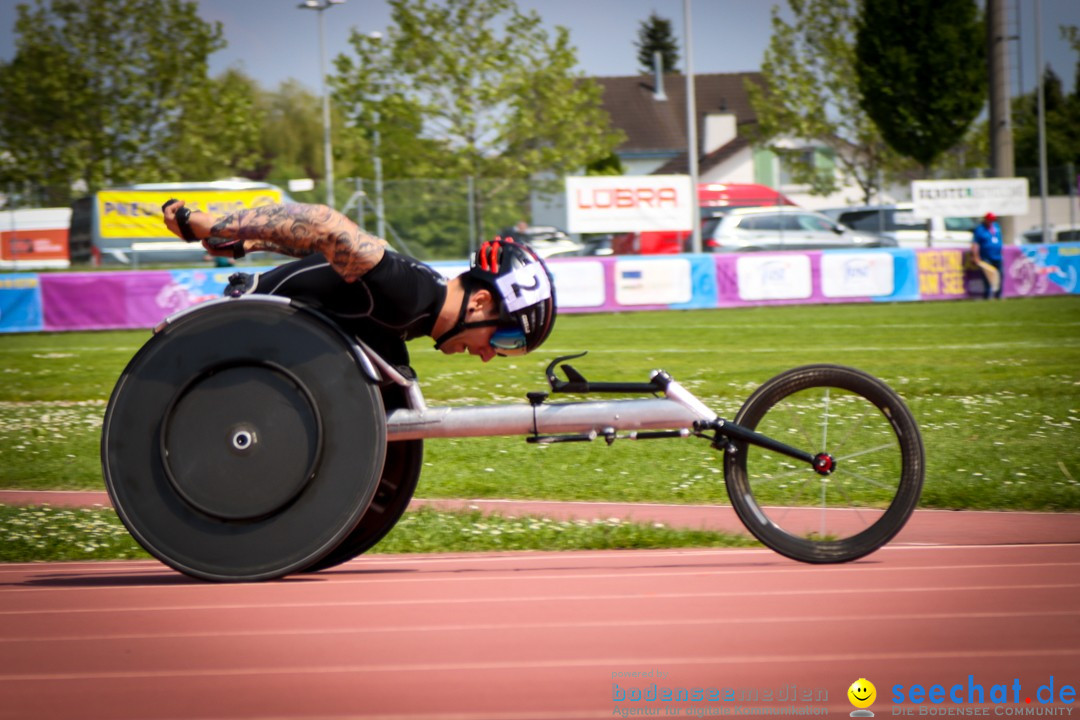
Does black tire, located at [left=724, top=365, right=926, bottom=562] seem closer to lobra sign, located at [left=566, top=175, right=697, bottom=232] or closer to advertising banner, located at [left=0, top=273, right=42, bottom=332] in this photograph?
advertising banner, located at [left=0, top=273, right=42, bottom=332]

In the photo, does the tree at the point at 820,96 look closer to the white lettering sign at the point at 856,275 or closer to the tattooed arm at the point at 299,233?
the white lettering sign at the point at 856,275

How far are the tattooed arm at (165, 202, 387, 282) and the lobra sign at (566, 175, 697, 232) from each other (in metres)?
25.7

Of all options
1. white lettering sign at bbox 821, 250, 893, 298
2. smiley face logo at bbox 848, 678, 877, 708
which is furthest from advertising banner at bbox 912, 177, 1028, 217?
smiley face logo at bbox 848, 678, 877, 708

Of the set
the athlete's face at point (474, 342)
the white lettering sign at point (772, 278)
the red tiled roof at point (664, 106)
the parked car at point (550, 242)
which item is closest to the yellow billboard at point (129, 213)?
the parked car at point (550, 242)

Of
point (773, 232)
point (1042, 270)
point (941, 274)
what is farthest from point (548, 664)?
point (773, 232)

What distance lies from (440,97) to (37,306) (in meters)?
22.0

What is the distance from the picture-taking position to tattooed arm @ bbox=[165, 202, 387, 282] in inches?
164

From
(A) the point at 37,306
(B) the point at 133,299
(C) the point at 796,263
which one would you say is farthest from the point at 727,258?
(A) the point at 37,306

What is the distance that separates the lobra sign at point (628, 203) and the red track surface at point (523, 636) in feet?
83.7

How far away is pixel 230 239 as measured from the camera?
4.25 meters

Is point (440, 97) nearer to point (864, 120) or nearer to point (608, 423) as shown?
point (864, 120)

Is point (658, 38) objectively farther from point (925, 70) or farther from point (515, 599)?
point (515, 599)

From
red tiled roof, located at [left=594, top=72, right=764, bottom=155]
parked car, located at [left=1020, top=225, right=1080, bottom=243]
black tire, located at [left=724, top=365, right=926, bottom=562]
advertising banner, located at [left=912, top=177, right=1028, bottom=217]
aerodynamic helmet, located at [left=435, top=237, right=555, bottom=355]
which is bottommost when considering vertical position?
black tire, located at [left=724, top=365, right=926, bottom=562]

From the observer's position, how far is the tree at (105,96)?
38.7m
